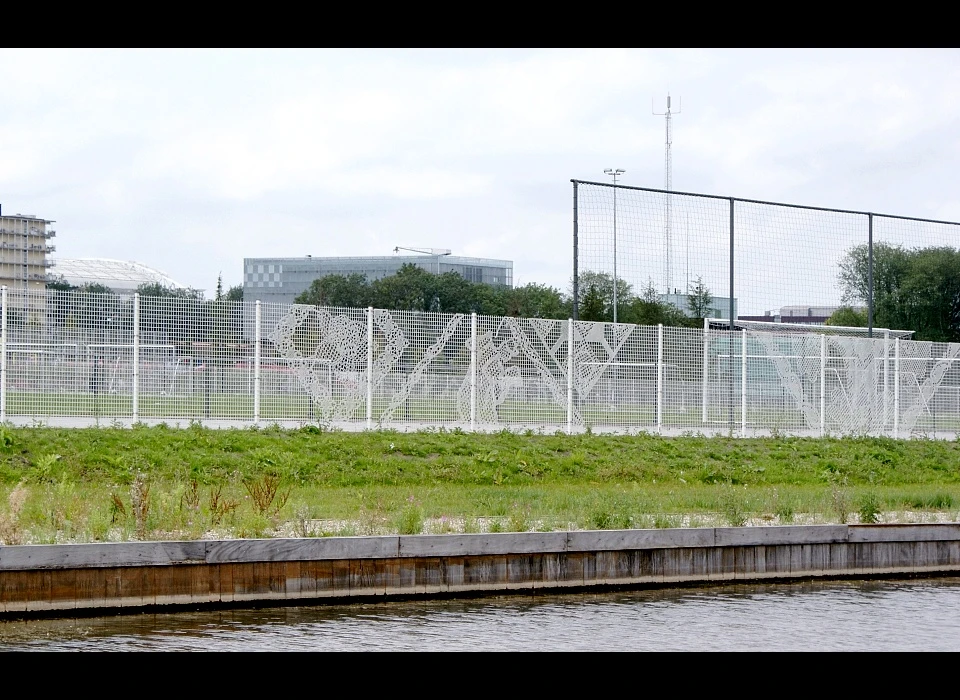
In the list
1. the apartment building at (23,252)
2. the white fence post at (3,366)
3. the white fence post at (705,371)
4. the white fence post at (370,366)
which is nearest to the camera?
the white fence post at (3,366)

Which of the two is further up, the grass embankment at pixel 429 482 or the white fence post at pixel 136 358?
the white fence post at pixel 136 358

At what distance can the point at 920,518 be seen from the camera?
17875 mm

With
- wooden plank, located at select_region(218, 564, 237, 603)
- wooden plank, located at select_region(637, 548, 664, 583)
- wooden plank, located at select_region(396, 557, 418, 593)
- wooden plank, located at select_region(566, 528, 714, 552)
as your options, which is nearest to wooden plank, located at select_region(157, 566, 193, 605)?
wooden plank, located at select_region(218, 564, 237, 603)

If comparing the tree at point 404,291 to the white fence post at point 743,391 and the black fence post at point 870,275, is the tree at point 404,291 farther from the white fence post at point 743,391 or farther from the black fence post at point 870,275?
the white fence post at point 743,391

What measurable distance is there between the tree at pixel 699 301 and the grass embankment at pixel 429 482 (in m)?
6.45

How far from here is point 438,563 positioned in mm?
13898

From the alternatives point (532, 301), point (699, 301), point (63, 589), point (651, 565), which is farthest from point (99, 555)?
point (532, 301)

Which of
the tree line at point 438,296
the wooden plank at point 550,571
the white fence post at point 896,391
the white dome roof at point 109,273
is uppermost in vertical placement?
the white dome roof at point 109,273

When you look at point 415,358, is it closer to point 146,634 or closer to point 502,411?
point 502,411

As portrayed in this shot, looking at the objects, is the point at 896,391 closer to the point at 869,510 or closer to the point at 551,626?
the point at 869,510

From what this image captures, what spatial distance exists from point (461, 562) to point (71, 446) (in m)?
9.37

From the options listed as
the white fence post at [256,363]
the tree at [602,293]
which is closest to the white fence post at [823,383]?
the tree at [602,293]

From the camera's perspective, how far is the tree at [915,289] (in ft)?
131

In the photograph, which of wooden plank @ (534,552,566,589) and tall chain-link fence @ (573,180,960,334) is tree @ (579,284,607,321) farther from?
wooden plank @ (534,552,566,589)
